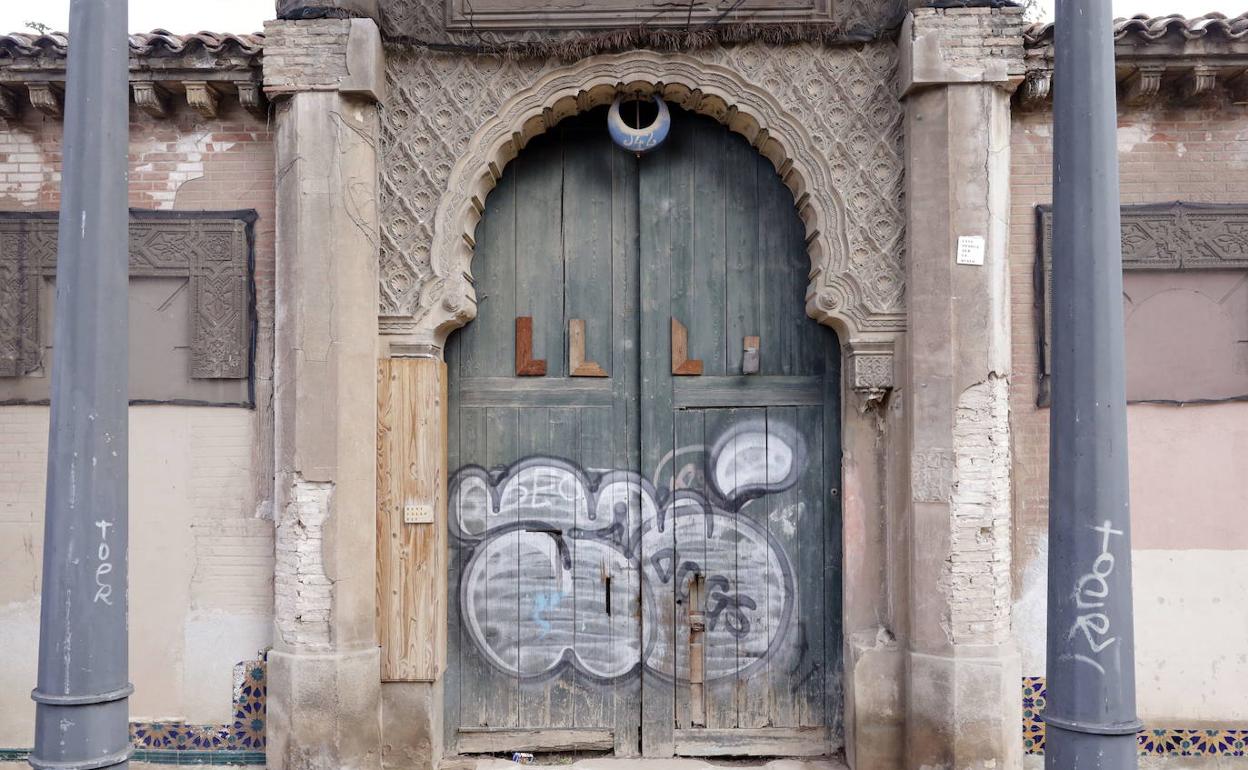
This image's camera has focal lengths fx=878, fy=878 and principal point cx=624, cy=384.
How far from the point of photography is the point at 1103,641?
2756 millimetres

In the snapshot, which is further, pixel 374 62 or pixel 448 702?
pixel 448 702

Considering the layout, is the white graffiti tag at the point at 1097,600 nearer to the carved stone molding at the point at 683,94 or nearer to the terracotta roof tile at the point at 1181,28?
the carved stone molding at the point at 683,94

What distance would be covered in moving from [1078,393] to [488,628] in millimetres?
3474

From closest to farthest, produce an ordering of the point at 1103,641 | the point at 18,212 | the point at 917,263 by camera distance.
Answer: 1. the point at 1103,641
2. the point at 917,263
3. the point at 18,212

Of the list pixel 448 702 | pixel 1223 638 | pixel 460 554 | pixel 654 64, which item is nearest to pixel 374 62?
pixel 654 64

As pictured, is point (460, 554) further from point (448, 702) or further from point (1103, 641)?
point (1103, 641)

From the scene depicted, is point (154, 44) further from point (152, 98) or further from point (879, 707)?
point (879, 707)

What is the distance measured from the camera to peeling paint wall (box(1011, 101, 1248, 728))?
15.5 ft

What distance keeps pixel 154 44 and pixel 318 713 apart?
3.59m

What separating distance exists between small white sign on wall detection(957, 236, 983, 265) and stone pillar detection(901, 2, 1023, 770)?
1 cm

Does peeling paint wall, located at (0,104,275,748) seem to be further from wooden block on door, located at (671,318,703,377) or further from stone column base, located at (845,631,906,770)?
stone column base, located at (845,631,906,770)

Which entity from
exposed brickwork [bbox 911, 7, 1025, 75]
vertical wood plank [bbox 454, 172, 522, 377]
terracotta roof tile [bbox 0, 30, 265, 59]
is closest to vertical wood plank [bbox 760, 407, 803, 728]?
vertical wood plank [bbox 454, 172, 522, 377]

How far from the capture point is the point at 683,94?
4941mm

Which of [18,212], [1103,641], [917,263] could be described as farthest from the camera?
[18,212]
